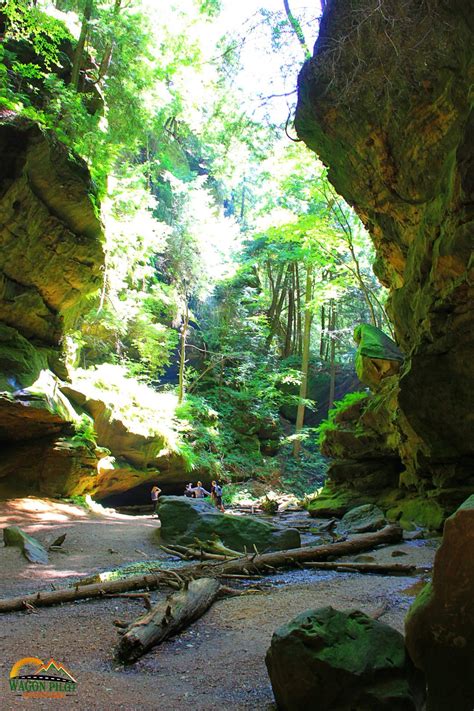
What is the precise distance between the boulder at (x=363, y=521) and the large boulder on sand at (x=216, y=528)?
2525 mm

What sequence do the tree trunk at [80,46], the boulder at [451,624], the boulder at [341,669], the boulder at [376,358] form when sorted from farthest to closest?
the boulder at [376,358] < the tree trunk at [80,46] < the boulder at [341,669] < the boulder at [451,624]

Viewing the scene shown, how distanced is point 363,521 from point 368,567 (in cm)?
434

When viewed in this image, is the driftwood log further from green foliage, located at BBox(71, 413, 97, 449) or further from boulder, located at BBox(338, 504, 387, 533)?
green foliage, located at BBox(71, 413, 97, 449)

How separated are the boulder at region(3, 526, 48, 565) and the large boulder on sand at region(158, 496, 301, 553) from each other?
2.78 m

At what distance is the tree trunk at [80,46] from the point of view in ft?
46.3

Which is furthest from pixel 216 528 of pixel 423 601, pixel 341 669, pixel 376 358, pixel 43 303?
pixel 43 303

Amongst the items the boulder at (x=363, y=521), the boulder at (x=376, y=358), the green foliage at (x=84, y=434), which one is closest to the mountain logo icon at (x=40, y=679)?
the boulder at (x=363, y=521)

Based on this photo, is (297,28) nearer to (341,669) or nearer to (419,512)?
(341,669)

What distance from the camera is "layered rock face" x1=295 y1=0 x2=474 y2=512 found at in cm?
828

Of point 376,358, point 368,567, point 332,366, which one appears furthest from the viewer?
point 332,366

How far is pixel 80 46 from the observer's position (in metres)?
14.8

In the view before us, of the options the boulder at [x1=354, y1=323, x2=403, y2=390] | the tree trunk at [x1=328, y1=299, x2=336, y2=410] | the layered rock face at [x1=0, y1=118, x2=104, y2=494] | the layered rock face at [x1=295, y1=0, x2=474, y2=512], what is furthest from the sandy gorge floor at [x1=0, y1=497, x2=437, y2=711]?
the tree trunk at [x1=328, y1=299, x2=336, y2=410]

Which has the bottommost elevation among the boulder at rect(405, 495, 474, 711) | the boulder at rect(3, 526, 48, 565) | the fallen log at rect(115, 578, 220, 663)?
the boulder at rect(3, 526, 48, 565)

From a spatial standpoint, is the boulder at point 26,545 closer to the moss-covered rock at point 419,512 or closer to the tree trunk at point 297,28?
the moss-covered rock at point 419,512
